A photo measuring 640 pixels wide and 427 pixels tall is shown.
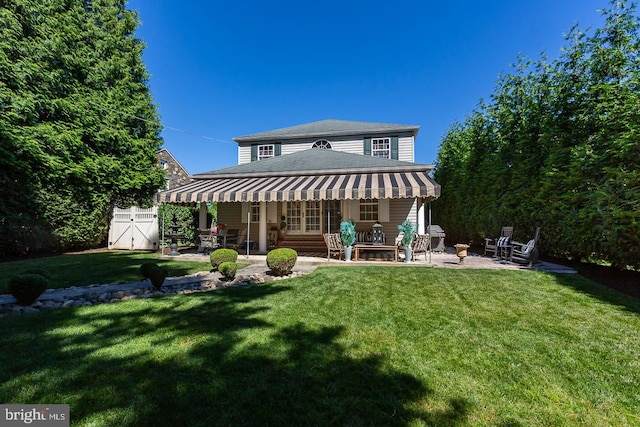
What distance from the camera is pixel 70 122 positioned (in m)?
15.3

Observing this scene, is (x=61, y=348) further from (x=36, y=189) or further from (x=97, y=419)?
(x=36, y=189)

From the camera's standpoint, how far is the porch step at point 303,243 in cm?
1421

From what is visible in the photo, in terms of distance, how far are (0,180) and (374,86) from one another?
22.7 meters

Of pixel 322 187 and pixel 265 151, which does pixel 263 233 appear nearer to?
pixel 322 187

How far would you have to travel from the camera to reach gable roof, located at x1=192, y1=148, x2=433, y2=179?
1311cm

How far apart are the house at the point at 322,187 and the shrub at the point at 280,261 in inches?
126

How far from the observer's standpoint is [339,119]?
23609mm

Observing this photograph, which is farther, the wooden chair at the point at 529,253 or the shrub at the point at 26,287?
the wooden chair at the point at 529,253

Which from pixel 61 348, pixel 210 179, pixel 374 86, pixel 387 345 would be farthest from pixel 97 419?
pixel 374 86

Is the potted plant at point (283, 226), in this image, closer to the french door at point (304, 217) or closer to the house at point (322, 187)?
the house at point (322, 187)

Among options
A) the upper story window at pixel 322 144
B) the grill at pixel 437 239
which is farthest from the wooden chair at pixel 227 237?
the grill at pixel 437 239

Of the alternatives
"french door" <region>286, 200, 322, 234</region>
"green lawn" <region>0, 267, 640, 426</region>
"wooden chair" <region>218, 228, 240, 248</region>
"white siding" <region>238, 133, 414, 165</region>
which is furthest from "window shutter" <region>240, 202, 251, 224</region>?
"green lawn" <region>0, 267, 640, 426</region>

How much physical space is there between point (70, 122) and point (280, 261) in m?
16.9

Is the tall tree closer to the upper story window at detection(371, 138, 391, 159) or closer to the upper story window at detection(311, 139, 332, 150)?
the upper story window at detection(311, 139, 332, 150)
